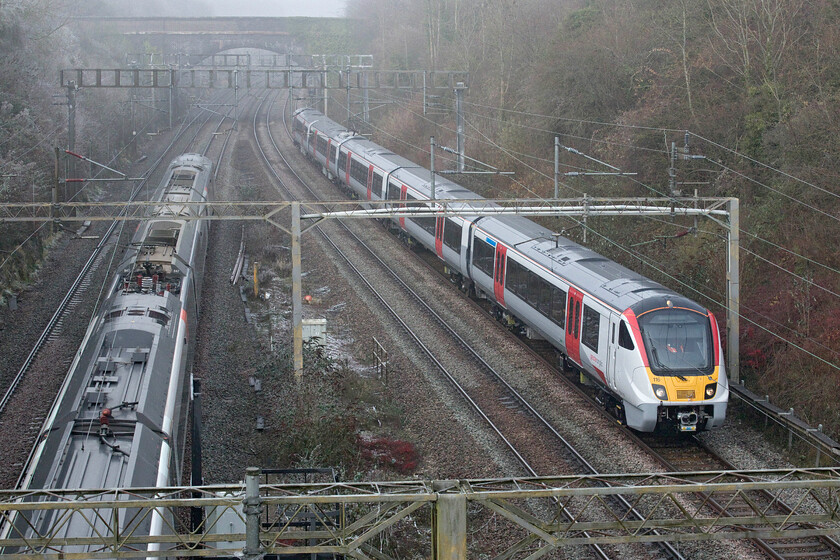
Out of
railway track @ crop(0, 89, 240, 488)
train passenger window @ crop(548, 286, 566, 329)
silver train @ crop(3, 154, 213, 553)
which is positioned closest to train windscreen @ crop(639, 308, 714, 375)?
train passenger window @ crop(548, 286, 566, 329)

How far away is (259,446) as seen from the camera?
15969mm

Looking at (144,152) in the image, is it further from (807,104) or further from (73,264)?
(807,104)

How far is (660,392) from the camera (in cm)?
1482

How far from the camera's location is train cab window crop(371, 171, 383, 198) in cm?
3219

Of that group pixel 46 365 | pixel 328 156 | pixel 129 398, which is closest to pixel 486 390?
pixel 129 398

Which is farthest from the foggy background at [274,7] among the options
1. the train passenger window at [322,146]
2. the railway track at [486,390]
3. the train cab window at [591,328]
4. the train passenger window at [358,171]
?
the train cab window at [591,328]

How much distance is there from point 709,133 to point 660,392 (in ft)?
44.3

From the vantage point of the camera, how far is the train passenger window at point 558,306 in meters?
18.0

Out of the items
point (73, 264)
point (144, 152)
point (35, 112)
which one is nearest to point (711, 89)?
point (73, 264)

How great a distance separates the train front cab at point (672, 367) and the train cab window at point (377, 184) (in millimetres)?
17967

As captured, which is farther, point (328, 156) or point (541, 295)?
point (328, 156)

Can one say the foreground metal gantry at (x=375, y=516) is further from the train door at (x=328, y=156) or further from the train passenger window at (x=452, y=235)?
the train door at (x=328, y=156)

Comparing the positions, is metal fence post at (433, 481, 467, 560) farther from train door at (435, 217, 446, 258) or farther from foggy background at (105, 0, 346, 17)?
foggy background at (105, 0, 346, 17)

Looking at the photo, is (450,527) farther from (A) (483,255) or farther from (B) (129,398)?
(A) (483,255)
